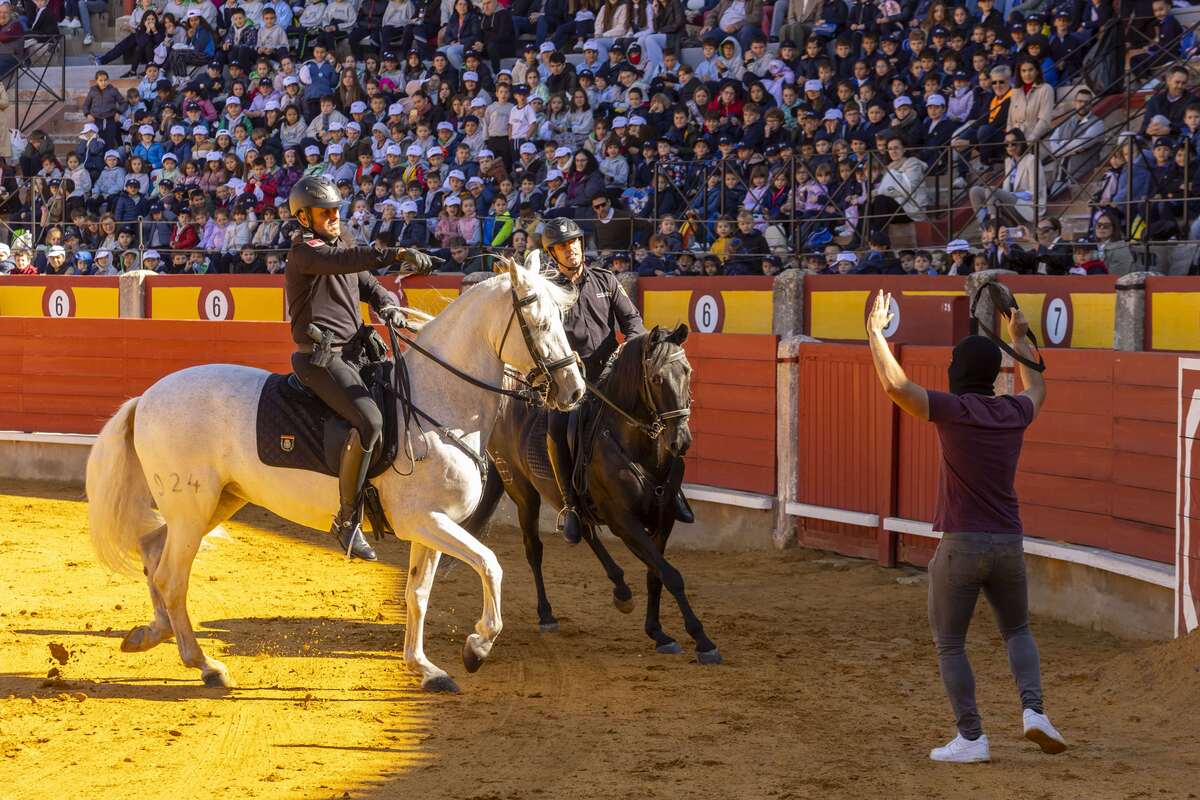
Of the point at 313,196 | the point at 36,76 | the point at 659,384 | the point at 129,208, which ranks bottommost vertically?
the point at 659,384

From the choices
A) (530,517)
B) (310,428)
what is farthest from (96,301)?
(310,428)

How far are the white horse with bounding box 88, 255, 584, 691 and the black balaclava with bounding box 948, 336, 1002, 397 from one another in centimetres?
166

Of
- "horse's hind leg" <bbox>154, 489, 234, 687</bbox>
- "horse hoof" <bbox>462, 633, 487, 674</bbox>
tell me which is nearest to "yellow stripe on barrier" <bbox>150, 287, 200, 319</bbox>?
"horse's hind leg" <bbox>154, 489, 234, 687</bbox>

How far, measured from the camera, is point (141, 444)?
6.98 meters

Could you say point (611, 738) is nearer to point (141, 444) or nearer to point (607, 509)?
point (607, 509)

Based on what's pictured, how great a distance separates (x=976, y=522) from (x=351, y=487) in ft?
8.90

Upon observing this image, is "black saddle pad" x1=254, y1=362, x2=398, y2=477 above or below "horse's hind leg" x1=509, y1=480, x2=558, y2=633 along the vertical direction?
above

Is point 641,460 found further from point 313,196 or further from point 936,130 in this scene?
point 936,130

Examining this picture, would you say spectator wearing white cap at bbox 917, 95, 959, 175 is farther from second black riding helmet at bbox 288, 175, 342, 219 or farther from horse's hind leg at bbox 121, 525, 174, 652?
horse's hind leg at bbox 121, 525, 174, 652

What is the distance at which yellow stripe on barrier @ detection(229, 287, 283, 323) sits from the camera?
15945 mm

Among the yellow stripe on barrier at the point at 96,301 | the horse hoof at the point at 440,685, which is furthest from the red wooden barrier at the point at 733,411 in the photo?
the yellow stripe on barrier at the point at 96,301

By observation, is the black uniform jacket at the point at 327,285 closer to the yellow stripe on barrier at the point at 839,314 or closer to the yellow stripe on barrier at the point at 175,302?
the yellow stripe on barrier at the point at 839,314

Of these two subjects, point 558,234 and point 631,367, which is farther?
point 558,234

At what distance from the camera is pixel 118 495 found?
720 cm
